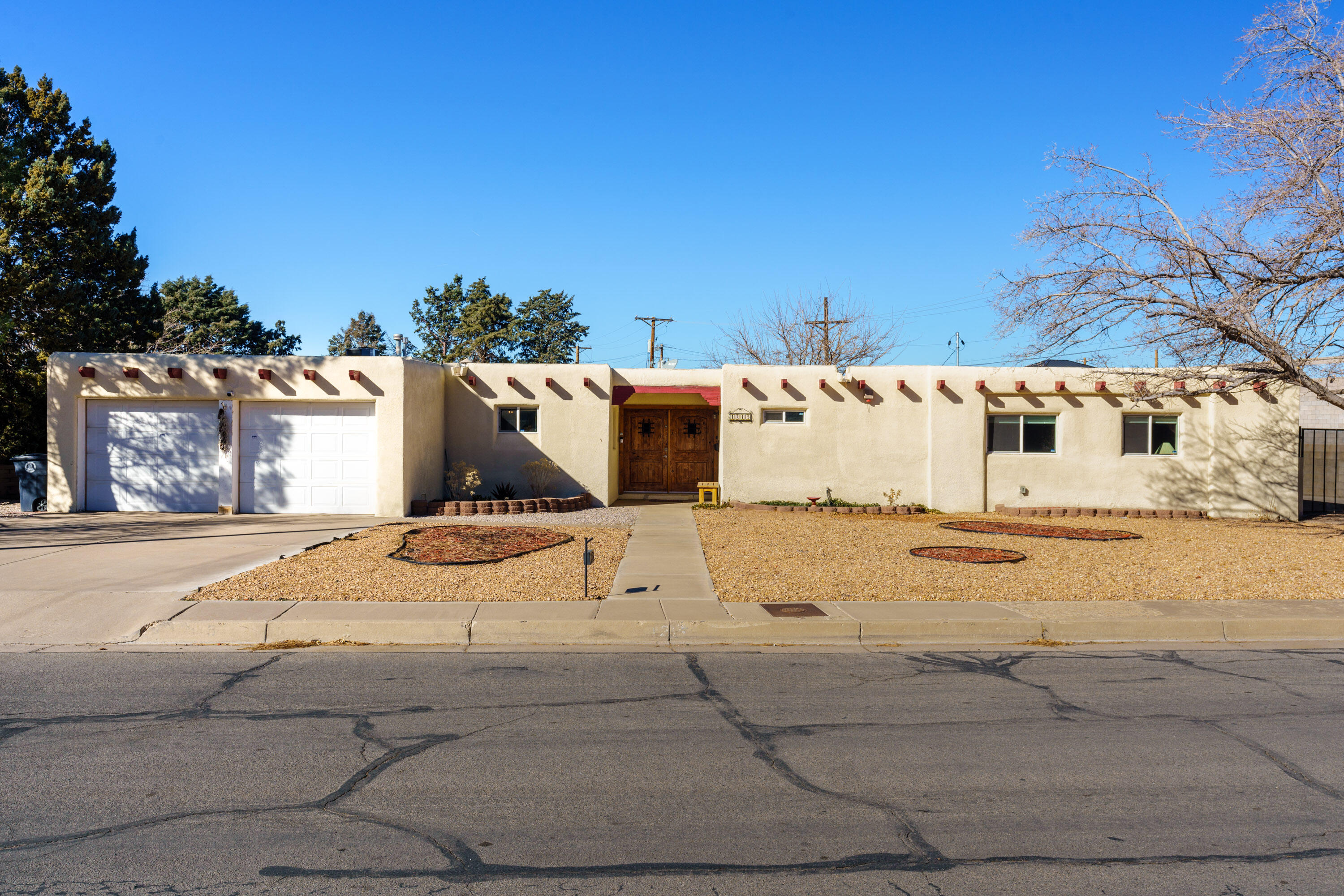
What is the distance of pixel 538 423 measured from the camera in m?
20.0

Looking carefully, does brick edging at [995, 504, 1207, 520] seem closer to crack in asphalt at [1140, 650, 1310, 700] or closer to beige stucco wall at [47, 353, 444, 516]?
crack in asphalt at [1140, 650, 1310, 700]

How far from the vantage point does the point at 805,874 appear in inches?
139

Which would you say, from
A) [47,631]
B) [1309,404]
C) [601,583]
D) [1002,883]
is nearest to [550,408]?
[601,583]

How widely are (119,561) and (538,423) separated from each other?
10.1m

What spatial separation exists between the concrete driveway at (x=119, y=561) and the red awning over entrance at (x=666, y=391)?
21.2 ft

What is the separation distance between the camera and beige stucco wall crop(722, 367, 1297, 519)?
19656 mm

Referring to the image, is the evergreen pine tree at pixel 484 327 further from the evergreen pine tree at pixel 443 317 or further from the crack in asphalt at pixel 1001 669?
the crack in asphalt at pixel 1001 669

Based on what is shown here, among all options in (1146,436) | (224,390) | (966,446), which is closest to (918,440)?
(966,446)

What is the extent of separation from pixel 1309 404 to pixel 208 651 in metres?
34.5

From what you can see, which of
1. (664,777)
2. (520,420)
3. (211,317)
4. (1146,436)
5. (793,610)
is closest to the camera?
(664,777)

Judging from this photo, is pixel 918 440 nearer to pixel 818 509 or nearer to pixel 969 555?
pixel 818 509

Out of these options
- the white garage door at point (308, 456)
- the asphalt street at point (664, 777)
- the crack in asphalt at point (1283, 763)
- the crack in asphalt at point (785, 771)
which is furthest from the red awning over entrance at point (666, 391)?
the crack in asphalt at point (1283, 763)

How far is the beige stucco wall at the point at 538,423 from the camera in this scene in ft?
65.4

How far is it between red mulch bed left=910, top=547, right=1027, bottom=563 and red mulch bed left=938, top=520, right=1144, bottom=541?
2475mm
